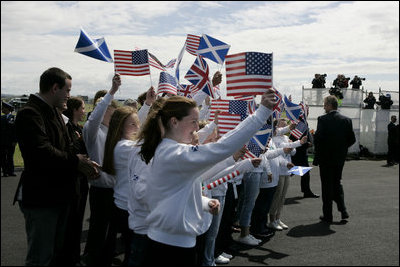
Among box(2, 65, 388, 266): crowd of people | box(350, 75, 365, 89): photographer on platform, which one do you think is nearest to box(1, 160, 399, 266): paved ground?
box(2, 65, 388, 266): crowd of people

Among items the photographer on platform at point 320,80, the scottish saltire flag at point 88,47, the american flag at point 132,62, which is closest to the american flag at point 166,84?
the american flag at point 132,62

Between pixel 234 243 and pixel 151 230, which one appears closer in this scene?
pixel 151 230

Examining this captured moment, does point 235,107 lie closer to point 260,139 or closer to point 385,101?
point 260,139

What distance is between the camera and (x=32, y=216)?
326cm

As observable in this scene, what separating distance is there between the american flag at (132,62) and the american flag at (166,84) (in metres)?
0.25

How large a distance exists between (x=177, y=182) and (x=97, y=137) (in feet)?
7.02

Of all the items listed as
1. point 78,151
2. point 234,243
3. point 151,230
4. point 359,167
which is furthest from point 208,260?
point 359,167

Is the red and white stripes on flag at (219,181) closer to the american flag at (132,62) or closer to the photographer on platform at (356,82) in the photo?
the american flag at (132,62)

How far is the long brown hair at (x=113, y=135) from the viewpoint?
12.9 feet

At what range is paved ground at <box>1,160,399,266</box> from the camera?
531 centimetres

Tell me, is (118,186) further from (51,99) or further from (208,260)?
(208,260)

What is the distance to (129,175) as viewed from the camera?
3.53 meters

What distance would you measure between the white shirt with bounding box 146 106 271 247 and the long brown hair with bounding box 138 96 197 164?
0.46 feet

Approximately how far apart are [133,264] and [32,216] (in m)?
0.92
